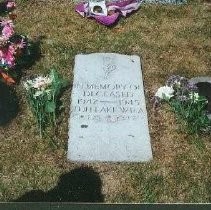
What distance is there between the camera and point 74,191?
5.23 metres

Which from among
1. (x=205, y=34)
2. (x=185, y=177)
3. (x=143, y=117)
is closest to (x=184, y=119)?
(x=143, y=117)

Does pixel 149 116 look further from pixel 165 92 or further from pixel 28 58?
pixel 28 58

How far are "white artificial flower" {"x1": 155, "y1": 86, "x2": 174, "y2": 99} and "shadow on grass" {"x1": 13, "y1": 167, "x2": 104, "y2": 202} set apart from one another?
1.62 metres

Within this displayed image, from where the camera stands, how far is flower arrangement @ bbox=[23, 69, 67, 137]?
19.4 feet

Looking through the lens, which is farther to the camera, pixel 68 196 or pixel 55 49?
pixel 55 49

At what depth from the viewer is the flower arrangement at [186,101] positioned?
5.91m

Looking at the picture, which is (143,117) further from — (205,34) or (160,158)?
(205,34)

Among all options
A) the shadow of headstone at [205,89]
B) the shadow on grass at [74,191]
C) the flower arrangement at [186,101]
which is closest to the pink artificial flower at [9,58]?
the shadow on grass at [74,191]

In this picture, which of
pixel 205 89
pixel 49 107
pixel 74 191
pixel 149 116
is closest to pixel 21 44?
pixel 49 107

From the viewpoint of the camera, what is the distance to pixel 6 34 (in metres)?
6.50

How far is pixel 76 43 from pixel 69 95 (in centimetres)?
141

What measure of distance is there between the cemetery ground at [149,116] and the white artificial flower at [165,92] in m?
0.20

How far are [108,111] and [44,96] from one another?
0.91m

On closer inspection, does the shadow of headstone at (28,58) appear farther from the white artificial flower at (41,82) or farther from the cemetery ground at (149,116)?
the white artificial flower at (41,82)
